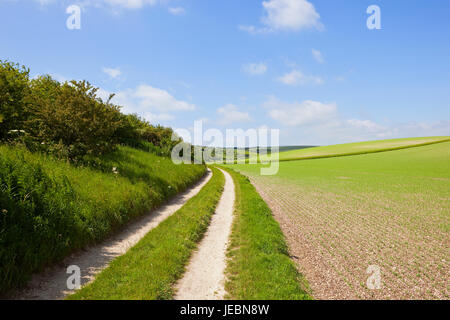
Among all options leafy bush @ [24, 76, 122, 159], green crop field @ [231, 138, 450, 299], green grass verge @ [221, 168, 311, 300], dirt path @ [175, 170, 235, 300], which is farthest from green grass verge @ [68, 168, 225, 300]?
leafy bush @ [24, 76, 122, 159]

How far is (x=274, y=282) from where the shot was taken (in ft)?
19.8

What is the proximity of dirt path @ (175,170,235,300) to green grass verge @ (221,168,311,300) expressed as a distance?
276 millimetres

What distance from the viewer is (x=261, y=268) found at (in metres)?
6.71

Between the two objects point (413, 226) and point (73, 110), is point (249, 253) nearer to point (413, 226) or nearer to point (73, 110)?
point (413, 226)

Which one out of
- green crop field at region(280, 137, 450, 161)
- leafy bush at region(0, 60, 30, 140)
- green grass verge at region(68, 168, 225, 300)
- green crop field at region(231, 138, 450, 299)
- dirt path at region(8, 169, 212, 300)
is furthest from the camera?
green crop field at region(280, 137, 450, 161)

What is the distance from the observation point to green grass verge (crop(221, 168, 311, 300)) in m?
5.55

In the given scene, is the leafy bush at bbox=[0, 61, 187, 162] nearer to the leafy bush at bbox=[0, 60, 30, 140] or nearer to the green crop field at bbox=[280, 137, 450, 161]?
the leafy bush at bbox=[0, 60, 30, 140]

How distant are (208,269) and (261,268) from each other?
1564mm

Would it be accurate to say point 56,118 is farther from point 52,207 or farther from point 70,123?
point 52,207

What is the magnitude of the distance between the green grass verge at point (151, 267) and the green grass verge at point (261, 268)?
1.51 meters

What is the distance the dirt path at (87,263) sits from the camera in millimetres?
5413

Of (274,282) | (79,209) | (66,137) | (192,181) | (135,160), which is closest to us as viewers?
(274,282)
